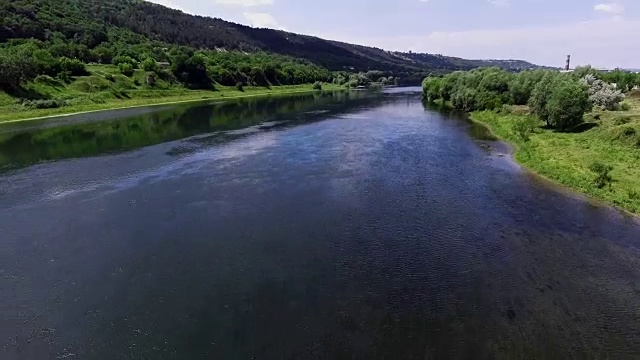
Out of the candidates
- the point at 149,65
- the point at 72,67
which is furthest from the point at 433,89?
the point at 72,67

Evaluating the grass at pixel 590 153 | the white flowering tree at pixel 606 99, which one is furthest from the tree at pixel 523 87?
the grass at pixel 590 153

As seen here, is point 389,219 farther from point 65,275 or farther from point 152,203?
point 65,275

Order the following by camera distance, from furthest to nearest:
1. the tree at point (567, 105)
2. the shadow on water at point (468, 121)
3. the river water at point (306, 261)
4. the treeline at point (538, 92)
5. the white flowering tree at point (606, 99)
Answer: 1. the white flowering tree at point (606, 99)
2. the shadow on water at point (468, 121)
3. the treeline at point (538, 92)
4. the tree at point (567, 105)
5. the river water at point (306, 261)

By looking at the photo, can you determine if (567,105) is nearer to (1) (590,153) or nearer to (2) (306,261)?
(1) (590,153)

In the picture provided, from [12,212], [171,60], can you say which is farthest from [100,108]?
[12,212]

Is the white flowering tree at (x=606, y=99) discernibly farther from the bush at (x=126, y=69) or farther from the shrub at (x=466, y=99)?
the bush at (x=126, y=69)

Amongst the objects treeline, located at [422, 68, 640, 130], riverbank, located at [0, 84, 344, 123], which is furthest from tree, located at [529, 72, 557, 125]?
riverbank, located at [0, 84, 344, 123]

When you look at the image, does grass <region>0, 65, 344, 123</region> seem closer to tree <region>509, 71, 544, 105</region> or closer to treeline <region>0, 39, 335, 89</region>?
treeline <region>0, 39, 335, 89</region>
